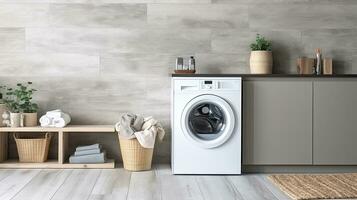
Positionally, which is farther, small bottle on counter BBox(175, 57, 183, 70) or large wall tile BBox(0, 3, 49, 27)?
large wall tile BBox(0, 3, 49, 27)

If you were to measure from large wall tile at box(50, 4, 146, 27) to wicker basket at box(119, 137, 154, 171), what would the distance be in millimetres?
1140

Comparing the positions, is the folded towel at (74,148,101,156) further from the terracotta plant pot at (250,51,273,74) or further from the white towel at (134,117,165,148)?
the terracotta plant pot at (250,51,273,74)

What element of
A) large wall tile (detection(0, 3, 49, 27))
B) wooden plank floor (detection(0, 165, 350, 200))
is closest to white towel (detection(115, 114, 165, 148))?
wooden plank floor (detection(0, 165, 350, 200))

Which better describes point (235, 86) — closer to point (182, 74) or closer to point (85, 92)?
point (182, 74)

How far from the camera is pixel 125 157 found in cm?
449

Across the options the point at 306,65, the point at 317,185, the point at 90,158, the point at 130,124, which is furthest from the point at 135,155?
the point at 306,65

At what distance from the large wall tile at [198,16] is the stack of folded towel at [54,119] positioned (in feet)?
3.93

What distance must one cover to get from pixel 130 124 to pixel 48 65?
1021 mm

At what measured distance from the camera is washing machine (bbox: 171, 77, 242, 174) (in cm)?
429

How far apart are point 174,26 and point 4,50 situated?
1587 mm

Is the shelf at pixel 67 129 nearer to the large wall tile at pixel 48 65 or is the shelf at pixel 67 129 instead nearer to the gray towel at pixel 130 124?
the gray towel at pixel 130 124

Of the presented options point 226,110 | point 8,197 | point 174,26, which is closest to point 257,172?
point 226,110

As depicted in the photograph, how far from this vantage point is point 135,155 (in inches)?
174

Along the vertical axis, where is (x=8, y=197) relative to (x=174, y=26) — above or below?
below
